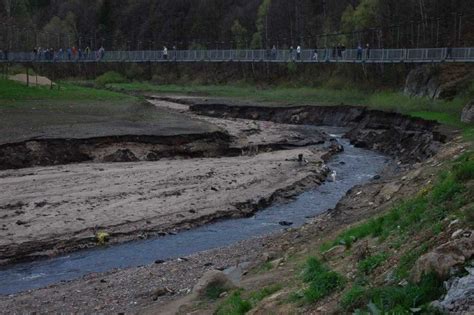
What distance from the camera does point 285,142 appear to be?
4653 centimetres

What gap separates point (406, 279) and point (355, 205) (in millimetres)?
14030

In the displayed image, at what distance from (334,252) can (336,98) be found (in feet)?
192

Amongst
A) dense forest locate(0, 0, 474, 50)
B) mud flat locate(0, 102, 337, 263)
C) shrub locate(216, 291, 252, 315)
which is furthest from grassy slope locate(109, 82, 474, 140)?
shrub locate(216, 291, 252, 315)

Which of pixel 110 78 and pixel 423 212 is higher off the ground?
pixel 110 78

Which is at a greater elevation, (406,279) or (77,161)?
(406,279)

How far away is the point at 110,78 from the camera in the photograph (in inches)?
4313

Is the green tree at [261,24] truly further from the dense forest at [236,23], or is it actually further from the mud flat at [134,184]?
the mud flat at [134,184]

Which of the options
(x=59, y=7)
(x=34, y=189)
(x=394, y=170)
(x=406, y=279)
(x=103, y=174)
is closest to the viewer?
(x=406, y=279)

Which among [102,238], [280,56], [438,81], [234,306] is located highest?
[280,56]

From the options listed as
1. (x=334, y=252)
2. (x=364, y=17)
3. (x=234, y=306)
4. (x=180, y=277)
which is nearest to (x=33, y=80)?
(x=364, y=17)

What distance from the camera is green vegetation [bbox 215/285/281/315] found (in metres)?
12.1

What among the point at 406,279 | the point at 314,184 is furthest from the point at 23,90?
the point at 406,279

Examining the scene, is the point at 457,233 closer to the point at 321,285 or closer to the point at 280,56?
the point at 321,285

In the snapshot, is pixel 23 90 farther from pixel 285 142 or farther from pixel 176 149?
pixel 285 142
